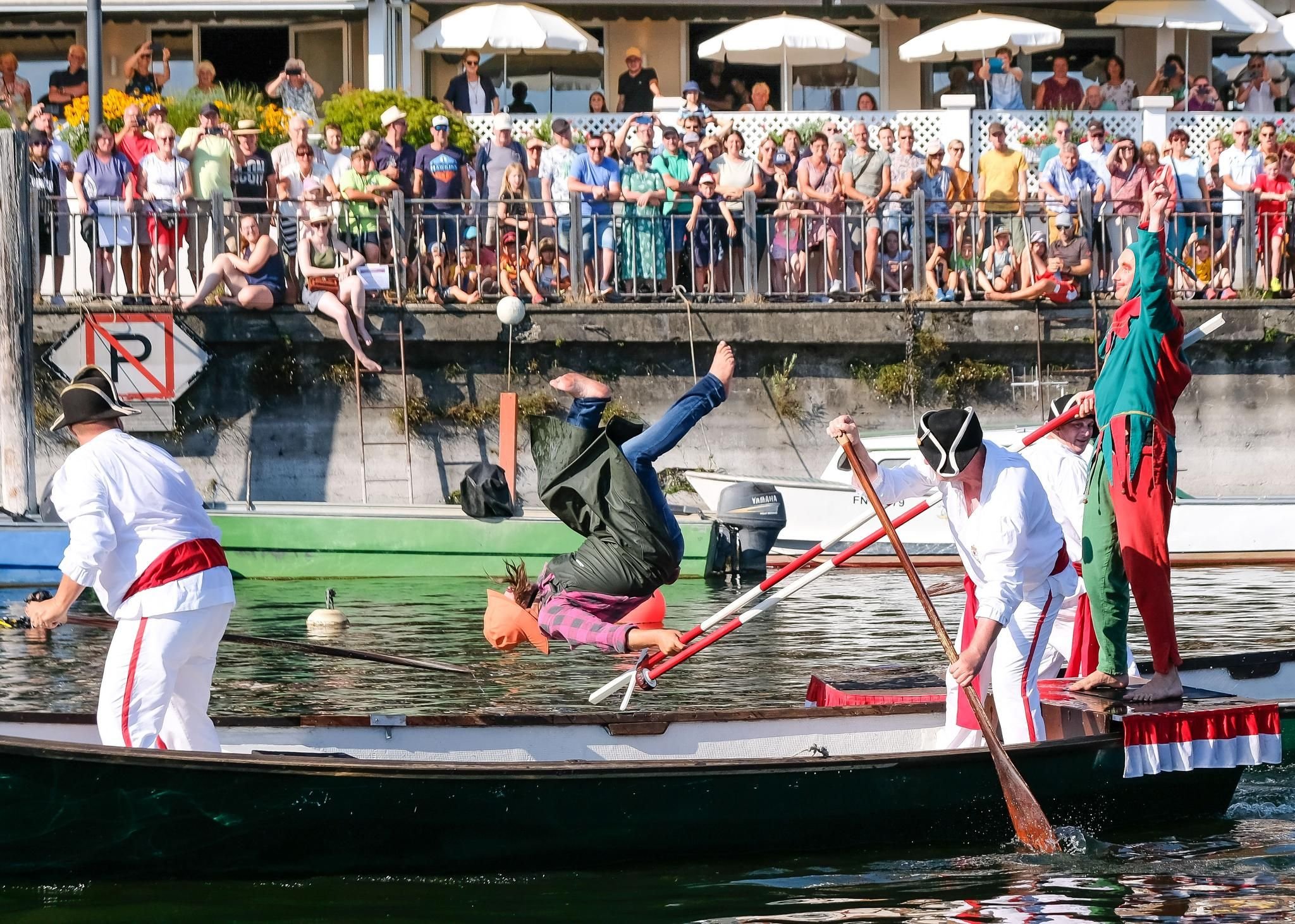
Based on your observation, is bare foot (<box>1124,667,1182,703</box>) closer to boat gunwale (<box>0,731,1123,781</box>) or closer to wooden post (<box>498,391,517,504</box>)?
boat gunwale (<box>0,731,1123,781</box>)

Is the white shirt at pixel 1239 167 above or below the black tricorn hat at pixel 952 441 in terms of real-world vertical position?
above

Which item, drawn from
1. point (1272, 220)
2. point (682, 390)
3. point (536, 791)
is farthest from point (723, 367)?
point (1272, 220)

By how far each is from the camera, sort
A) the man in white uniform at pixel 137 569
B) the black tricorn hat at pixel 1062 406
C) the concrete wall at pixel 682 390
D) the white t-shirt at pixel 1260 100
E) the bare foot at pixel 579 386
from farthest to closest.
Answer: the white t-shirt at pixel 1260 100
the concrete wall at pixel 682 390
the black tricorn hat at pixel 1062 406
the bare foot at pixel 579 386
the man in white uniform at pixel 137 569

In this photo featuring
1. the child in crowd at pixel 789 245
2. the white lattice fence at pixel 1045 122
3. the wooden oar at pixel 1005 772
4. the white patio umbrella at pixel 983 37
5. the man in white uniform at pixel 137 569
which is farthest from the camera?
the white patio umbrella at pixel 983 37

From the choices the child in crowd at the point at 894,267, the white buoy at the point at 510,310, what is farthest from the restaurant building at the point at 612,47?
the white buoy at the point at 510,310

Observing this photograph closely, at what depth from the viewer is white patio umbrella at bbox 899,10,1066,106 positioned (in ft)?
78.2

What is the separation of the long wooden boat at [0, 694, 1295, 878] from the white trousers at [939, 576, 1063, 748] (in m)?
0.19

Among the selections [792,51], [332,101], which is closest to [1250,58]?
[792,51]

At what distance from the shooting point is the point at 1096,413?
30.1 feet

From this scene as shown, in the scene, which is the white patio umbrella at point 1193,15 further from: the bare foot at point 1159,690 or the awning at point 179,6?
the bare foot at point 1159,690

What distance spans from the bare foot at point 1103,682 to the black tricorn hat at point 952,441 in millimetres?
1996

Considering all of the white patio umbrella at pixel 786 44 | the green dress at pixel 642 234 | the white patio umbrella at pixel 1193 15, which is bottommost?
the green dress at pixel 642 234

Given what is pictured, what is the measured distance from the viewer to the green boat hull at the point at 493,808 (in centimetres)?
756

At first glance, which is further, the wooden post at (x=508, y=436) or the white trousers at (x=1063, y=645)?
the wooden post at (x=508, y=436)
